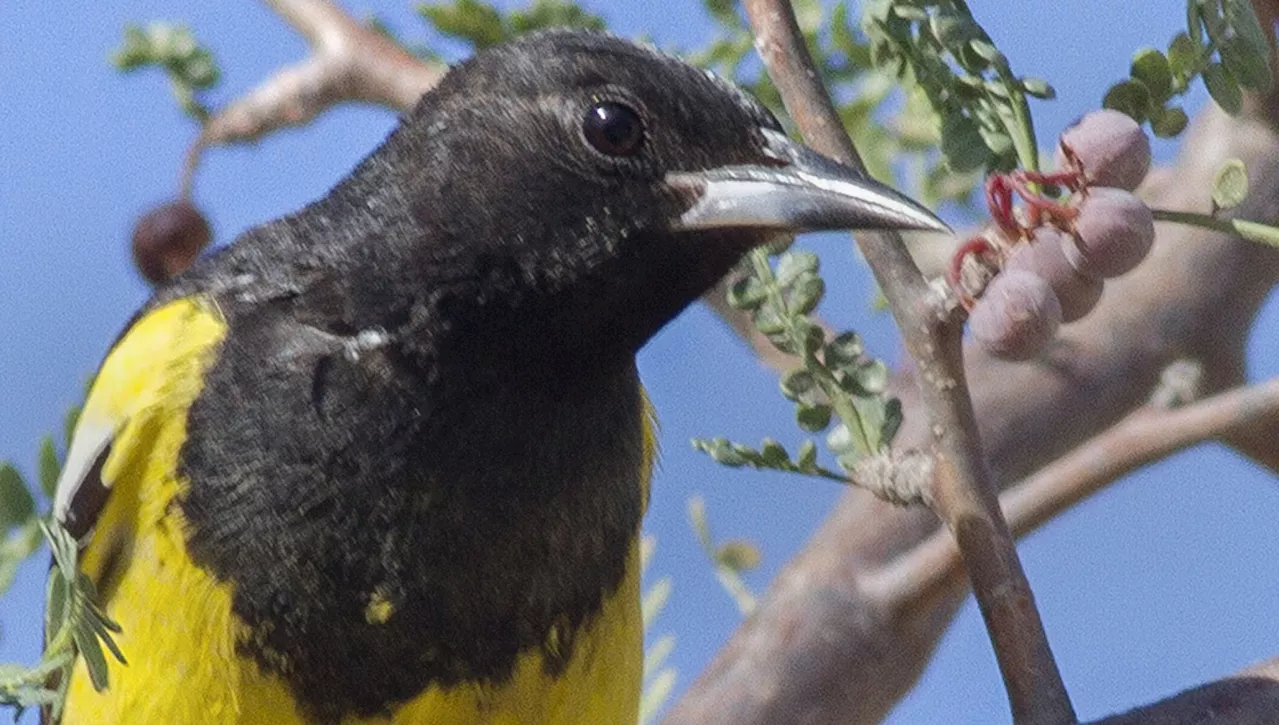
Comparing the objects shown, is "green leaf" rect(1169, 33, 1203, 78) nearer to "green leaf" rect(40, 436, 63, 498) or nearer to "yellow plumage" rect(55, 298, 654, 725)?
"yellow plumage" rect(55, 298, 654, 725)

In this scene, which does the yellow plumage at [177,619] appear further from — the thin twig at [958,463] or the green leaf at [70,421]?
the thin twig at [958,463]

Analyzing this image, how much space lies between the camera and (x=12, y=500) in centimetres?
198

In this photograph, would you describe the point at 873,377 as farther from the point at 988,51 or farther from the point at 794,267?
the point at 988,51

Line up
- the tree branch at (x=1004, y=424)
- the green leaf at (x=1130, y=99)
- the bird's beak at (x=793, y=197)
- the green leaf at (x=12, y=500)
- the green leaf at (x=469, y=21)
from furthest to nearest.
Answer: the tree branch at (x=1004, y=424) < the green leaf at (x=469, y=21) < the green leaf at (x=12, y=500) < the bird's beak at (x=793, y=197) < the green leaf at (x=1130, y=99)

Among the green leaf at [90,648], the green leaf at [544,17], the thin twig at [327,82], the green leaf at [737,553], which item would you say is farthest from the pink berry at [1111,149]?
the thin twig at [327,82]

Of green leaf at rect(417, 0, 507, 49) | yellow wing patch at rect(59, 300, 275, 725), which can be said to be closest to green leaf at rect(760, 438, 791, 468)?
yellow wing patch at rect(59, 300, 275, 725)

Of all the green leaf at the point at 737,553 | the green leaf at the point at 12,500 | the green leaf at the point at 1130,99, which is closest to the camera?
the green leaf at the point at 1130,99

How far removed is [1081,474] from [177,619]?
111 cm

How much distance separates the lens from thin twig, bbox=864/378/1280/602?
2068 mm

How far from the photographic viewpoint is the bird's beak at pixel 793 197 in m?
1.51

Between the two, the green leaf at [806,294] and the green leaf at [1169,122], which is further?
the green leaf at [806,294]

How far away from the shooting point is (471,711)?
69.6 inches

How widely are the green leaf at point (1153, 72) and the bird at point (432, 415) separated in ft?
1.20

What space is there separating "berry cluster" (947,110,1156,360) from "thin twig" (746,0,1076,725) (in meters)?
0.07
